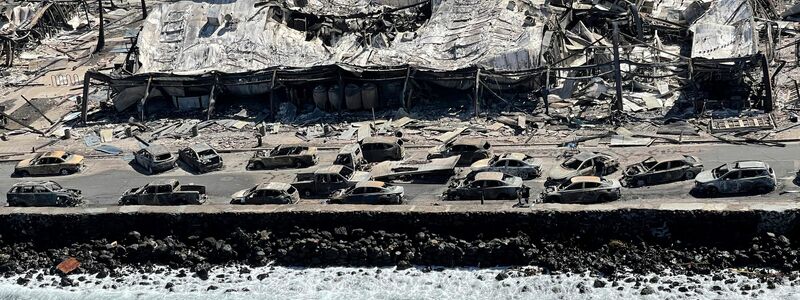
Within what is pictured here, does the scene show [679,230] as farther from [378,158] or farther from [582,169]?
[378,158]

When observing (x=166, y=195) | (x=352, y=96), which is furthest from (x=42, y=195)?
(x=352, y=96)

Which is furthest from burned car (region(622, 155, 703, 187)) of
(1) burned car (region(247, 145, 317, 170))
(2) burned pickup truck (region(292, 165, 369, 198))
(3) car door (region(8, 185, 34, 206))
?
(3) car door (region(8, 185, 34, 206))

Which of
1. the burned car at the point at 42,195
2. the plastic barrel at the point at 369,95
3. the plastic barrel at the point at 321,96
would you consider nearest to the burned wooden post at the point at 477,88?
the plastic barrel at the point at 369,95

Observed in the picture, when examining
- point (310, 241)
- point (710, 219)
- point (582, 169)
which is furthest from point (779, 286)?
point (310, 241)

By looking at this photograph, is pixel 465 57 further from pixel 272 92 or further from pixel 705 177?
pixel 705 177

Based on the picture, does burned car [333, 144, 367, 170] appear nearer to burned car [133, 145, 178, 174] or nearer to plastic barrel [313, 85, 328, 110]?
burned car [133, 145, 178, 174]

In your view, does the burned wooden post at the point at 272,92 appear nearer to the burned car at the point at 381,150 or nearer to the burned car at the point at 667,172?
the burned car at the point at 381,150
